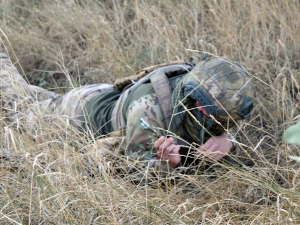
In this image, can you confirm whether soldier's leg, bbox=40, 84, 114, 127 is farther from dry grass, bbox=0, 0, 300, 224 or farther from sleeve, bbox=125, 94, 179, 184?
sleeve, bbox=125, 94, 179, 184

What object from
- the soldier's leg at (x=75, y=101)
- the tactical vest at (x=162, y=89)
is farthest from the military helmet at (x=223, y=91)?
the soldier's leg at (x=75, y=101)

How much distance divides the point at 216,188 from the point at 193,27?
7.44 feet

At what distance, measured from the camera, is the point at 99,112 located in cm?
334

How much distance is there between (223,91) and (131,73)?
5.46 ft

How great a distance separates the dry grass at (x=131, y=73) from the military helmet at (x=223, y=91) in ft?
0.78

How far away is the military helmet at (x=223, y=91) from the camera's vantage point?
99.4 inches

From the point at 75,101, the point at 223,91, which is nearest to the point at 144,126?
the point at 223,91

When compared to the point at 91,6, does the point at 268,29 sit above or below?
below

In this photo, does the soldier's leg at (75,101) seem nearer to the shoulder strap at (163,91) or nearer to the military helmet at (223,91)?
the shoulder strap at (163,91)

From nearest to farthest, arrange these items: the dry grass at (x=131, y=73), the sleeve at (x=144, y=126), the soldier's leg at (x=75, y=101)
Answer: the dry grass at (x=131, y=73)
the sleeve at (x=144, y=126)
the soldier's leg at (x=75, y=101)

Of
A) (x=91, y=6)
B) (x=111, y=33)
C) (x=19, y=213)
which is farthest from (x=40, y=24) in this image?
(x=19, y=213)

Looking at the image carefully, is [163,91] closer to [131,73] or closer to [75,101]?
[75,101]

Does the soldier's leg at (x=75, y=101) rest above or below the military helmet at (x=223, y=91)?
below

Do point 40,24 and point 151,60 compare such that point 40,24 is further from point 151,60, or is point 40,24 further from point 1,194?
point 1,194
